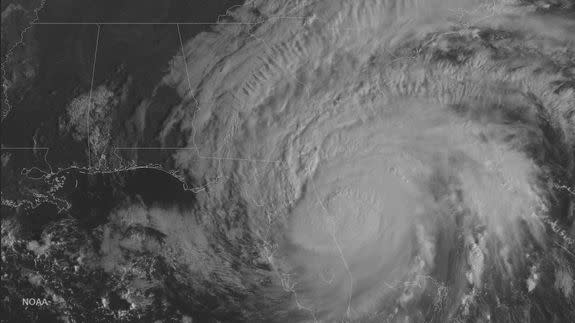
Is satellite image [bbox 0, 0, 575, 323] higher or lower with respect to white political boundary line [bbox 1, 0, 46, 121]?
lower

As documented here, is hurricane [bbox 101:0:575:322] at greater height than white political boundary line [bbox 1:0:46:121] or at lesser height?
lesser

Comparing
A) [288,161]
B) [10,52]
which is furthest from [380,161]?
[10,52]

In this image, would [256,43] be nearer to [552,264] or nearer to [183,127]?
[183,127]

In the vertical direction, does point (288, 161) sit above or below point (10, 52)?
below

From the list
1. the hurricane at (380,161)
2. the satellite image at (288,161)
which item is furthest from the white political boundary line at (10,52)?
the hurricane at (380,161)

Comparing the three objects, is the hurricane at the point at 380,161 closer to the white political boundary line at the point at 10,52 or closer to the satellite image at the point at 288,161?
the satellite image at the point at 288,161

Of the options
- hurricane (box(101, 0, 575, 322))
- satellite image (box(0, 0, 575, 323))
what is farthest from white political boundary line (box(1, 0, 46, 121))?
hurricane (box(101, 0, 575, 322))

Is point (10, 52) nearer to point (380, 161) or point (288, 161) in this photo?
point (288, 161)

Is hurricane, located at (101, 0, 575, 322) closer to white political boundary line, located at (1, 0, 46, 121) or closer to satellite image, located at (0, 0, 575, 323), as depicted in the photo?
satellite image, located at (0, 0, 575, 323)
